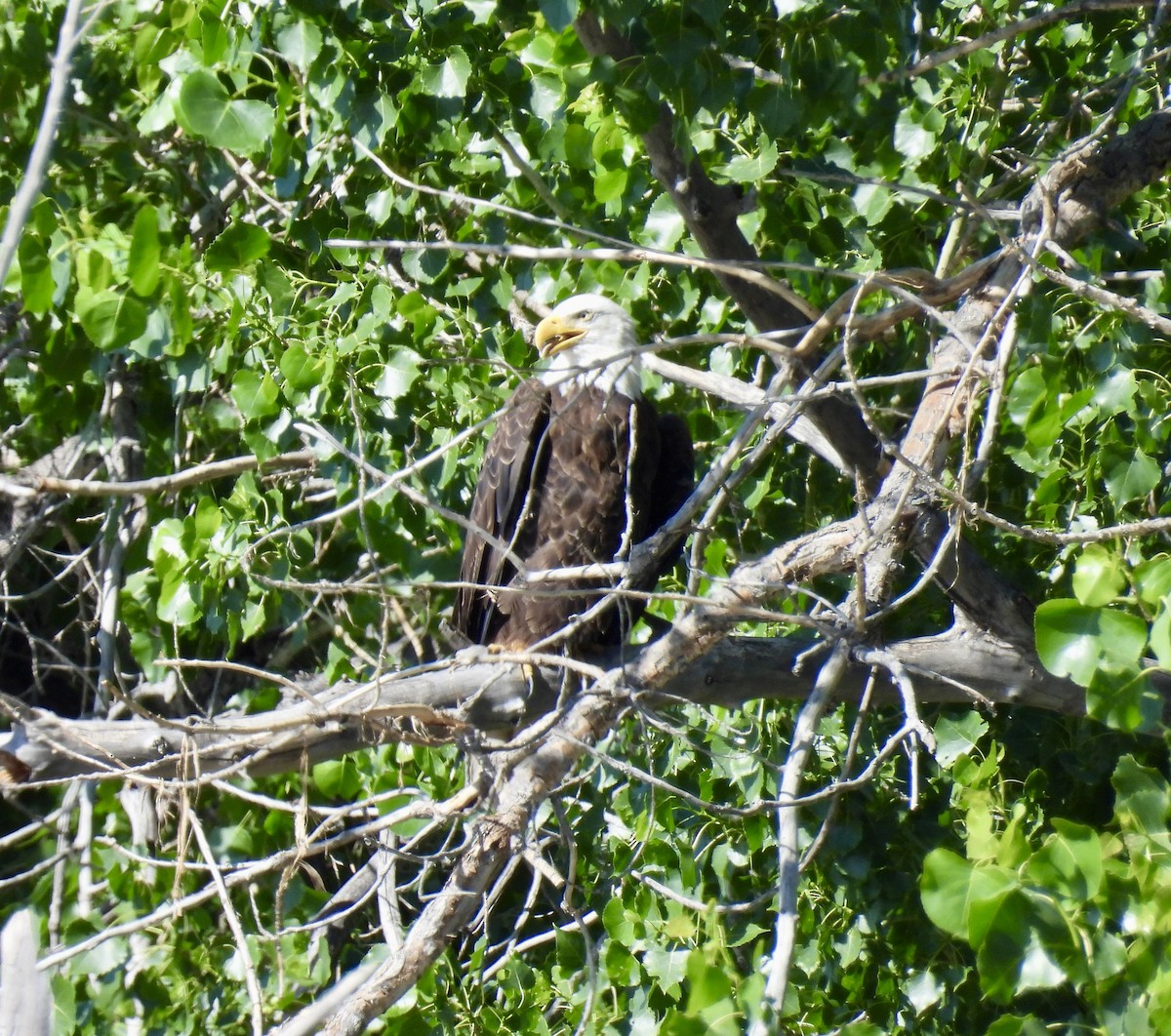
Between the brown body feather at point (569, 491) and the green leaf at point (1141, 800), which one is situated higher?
the brown body feather at point (569, 491)

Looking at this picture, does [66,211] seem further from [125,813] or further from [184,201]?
[125,813]

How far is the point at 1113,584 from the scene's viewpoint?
1500 millimetres

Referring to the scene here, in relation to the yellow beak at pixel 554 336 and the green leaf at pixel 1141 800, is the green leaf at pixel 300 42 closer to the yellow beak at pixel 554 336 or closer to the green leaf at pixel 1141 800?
the yellow beak at pixel 554 336

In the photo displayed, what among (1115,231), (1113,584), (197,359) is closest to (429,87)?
(197,359)

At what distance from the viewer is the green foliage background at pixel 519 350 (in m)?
2.08

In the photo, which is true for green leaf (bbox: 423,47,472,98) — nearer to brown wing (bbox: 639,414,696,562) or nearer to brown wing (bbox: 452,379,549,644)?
brown wing (bbox: 452,379,549,644)

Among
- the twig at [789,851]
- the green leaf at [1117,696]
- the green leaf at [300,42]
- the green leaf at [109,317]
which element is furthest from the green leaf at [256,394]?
the green leaf at [1117,696]

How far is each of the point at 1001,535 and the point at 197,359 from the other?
1638 mm

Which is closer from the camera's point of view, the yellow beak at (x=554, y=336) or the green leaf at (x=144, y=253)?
the green leaf at (x=144, y=253)

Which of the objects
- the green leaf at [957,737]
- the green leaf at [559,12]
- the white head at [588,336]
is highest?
the green leaf at [559,12]

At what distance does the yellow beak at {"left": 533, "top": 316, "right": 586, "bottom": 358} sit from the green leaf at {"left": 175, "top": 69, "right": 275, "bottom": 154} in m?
1.01

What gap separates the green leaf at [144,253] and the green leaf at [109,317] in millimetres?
53

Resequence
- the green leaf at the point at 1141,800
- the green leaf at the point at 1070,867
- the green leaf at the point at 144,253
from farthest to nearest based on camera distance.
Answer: the green leaf at the point at 144,253 < the green leaf at the point at 1141,800 < the green leaf at the point at 1070,867

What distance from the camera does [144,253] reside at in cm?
205
